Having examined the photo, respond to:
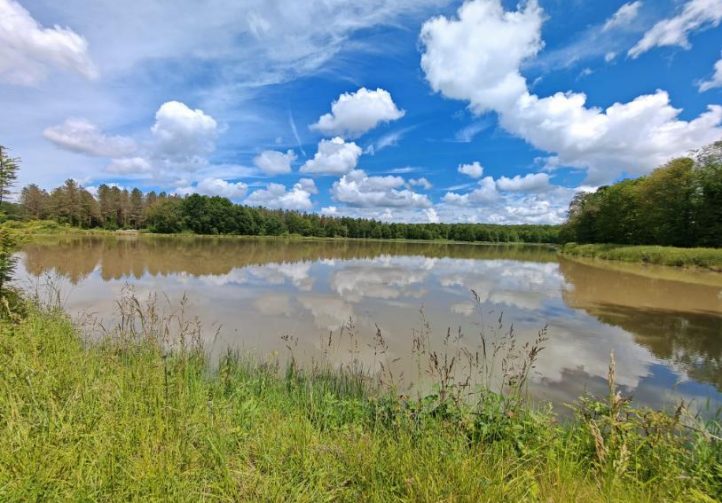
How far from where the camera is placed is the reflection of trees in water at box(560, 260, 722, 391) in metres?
8.12

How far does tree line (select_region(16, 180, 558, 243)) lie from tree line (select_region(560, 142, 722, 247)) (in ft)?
260

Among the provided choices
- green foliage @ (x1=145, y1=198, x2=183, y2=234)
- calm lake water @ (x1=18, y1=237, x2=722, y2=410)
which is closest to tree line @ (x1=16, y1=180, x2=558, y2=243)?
green foliage @ (x1=145, y1=198, x2=183, y2=234)

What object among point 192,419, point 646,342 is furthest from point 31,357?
point 646,342

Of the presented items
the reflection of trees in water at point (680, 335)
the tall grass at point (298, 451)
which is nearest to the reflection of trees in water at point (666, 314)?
the reflection of trees in water at point (680, 335)

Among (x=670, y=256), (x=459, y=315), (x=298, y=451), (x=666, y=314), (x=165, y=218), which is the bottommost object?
(x=666, y=314)

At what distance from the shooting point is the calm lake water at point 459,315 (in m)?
6.87

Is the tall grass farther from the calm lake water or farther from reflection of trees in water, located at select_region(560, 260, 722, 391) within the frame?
reflection of trees in water, located at select_region(560, 260, 722, 391)

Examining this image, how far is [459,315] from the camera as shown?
11555mm

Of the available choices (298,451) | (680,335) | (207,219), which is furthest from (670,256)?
(207,219)

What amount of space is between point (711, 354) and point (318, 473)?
414 inches

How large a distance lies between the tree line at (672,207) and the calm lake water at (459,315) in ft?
65.5

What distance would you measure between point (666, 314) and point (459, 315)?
8140mm

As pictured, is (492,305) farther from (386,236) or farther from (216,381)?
(386,236)

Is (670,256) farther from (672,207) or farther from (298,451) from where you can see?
(298,451)
